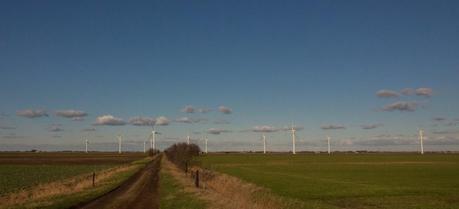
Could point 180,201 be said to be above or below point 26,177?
above

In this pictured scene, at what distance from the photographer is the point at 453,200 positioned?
1414 inches

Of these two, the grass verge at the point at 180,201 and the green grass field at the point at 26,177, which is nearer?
the grass verge at the point at 180,201

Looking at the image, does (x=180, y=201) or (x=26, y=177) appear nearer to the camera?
(x=180, y=201)

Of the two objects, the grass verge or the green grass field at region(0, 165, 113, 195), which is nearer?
the grass verge

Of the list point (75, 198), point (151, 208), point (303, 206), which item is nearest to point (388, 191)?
point (303, 206)

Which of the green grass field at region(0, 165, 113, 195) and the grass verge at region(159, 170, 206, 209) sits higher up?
the grass verge at region(159, 170, 206, 209)

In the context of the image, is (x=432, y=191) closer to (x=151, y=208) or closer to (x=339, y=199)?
(x=339, y=199)

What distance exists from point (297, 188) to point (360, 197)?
973 cm

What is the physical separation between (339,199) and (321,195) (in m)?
3.36

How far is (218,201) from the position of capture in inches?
1307

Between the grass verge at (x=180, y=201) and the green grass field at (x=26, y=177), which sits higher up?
the grass verge at (x=180, y=201)

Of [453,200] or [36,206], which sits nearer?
[36,206]

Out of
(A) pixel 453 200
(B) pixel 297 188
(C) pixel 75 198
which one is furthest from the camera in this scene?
(B) pixel 297 188

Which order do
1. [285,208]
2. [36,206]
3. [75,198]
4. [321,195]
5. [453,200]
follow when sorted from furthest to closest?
[321,195], [75,198], [453,200], [36,206], [285,208]
